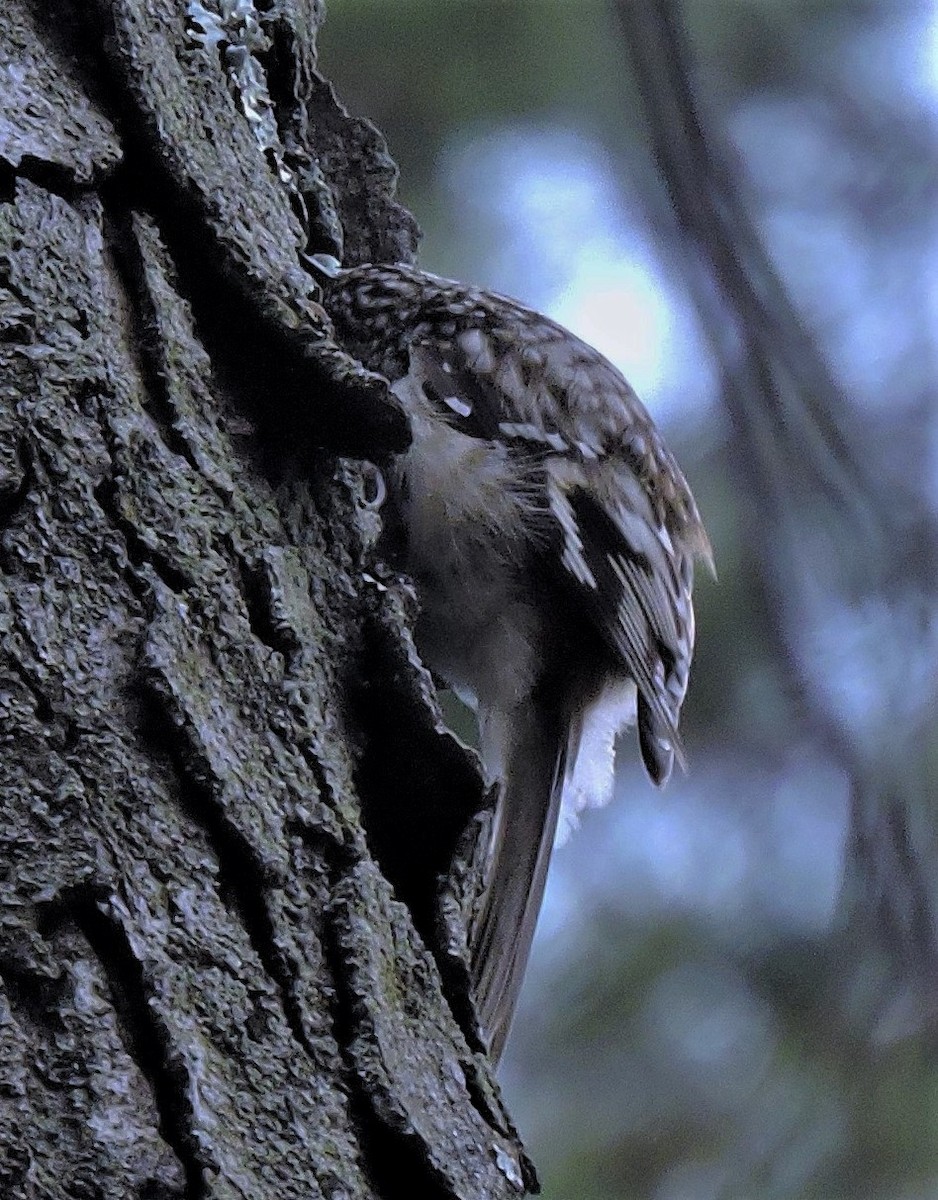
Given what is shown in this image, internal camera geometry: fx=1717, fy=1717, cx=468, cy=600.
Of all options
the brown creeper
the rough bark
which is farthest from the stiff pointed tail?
the rough bark

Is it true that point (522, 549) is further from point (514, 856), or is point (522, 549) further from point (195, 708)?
point (195, 708)

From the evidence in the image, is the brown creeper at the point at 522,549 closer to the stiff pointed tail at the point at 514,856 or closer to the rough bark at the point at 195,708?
the stiff pointed tail at the point at 514,856

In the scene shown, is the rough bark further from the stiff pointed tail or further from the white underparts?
the white underparts

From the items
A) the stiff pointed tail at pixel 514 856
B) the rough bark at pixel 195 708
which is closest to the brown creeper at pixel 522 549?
the stiff pointed tail at pixel 514 856

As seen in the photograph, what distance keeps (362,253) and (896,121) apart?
798 millimetres

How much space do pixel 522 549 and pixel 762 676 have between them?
0.51 m

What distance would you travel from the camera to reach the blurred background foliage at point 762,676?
1.64 meters

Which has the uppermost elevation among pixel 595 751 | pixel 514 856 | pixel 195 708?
pixel 595 751

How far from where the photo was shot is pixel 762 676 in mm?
2021

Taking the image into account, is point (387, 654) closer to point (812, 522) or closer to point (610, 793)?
point (812, 522)

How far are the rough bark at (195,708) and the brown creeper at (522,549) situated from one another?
473 mm

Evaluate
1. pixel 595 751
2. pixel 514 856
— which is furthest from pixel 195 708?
pixel 595 751

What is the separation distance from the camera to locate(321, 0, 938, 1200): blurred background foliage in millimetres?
1641

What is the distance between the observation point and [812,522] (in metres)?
1.59
